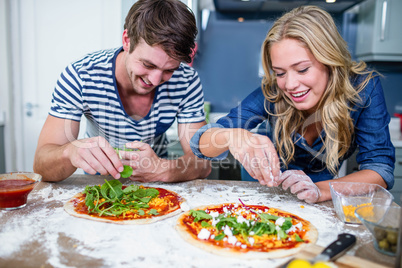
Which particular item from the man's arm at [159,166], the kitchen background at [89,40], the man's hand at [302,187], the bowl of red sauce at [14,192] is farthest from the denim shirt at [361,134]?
the kitchen background at [89,40]

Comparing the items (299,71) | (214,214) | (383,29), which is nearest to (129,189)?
(214,214)

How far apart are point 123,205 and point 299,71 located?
39.3 inches

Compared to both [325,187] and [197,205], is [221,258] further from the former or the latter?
[325,187]

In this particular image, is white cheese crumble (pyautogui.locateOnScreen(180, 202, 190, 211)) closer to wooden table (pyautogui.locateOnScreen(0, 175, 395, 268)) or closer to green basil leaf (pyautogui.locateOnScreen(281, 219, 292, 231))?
wooden table (pyautogui.locateOnScreen(0, 175, 395, 268))

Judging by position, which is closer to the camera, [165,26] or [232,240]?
[232,240]

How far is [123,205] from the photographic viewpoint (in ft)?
4.51

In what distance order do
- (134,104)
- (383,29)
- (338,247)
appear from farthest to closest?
(383,29) → (134,104) → (338,247)

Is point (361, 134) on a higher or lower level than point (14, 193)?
higher

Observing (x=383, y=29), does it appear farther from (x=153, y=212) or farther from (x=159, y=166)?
(x=153, y=212)

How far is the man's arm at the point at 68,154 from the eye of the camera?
1428 millimetres

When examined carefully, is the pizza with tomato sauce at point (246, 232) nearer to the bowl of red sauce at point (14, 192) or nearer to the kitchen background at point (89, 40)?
the bowl of red sauce at point (14, 192)

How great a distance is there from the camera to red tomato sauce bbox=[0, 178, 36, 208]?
128 cm

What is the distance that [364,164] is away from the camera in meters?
1.63

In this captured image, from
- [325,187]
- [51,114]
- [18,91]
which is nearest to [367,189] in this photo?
[325,187]
